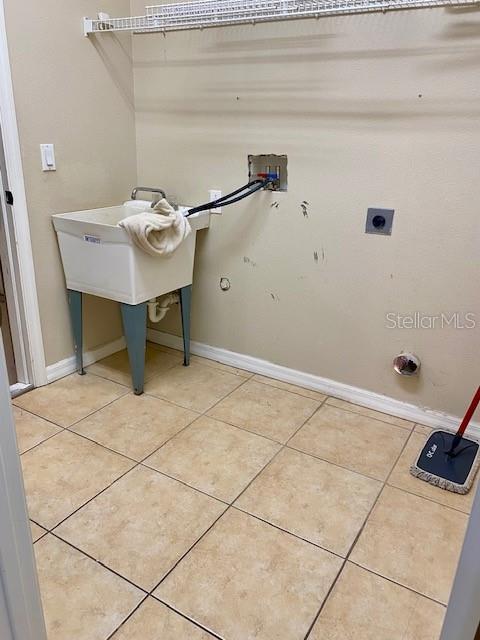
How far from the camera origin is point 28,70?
6.73 ft

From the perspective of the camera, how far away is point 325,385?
7.93 feet

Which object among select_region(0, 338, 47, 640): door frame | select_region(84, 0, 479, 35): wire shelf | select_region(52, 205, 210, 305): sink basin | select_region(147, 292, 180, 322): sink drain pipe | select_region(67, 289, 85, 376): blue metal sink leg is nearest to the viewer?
select_region(0, 338, 47, 640): door frame

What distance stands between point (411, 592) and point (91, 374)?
5.92 ft

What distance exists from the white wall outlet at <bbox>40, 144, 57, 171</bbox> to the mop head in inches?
79.4

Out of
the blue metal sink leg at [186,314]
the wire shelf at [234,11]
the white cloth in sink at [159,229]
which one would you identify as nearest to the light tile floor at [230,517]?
the blue metal sink leg at [186,314]

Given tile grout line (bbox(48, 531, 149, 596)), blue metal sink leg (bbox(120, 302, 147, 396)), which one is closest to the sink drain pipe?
blue metal sink leg (bbox(120, 302, 147, 396))

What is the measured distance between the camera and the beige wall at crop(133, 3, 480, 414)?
1.84 metres

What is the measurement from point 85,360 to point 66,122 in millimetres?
1191

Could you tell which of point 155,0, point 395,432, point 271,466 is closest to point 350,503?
point 271,466

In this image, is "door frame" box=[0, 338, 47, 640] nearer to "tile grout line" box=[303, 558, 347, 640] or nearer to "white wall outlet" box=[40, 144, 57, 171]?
"tile grout line" box=[303, 558, 347, 640]

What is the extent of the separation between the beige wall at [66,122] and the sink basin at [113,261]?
0.09 metres

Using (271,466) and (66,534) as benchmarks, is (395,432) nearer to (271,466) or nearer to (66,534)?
(271,466)
